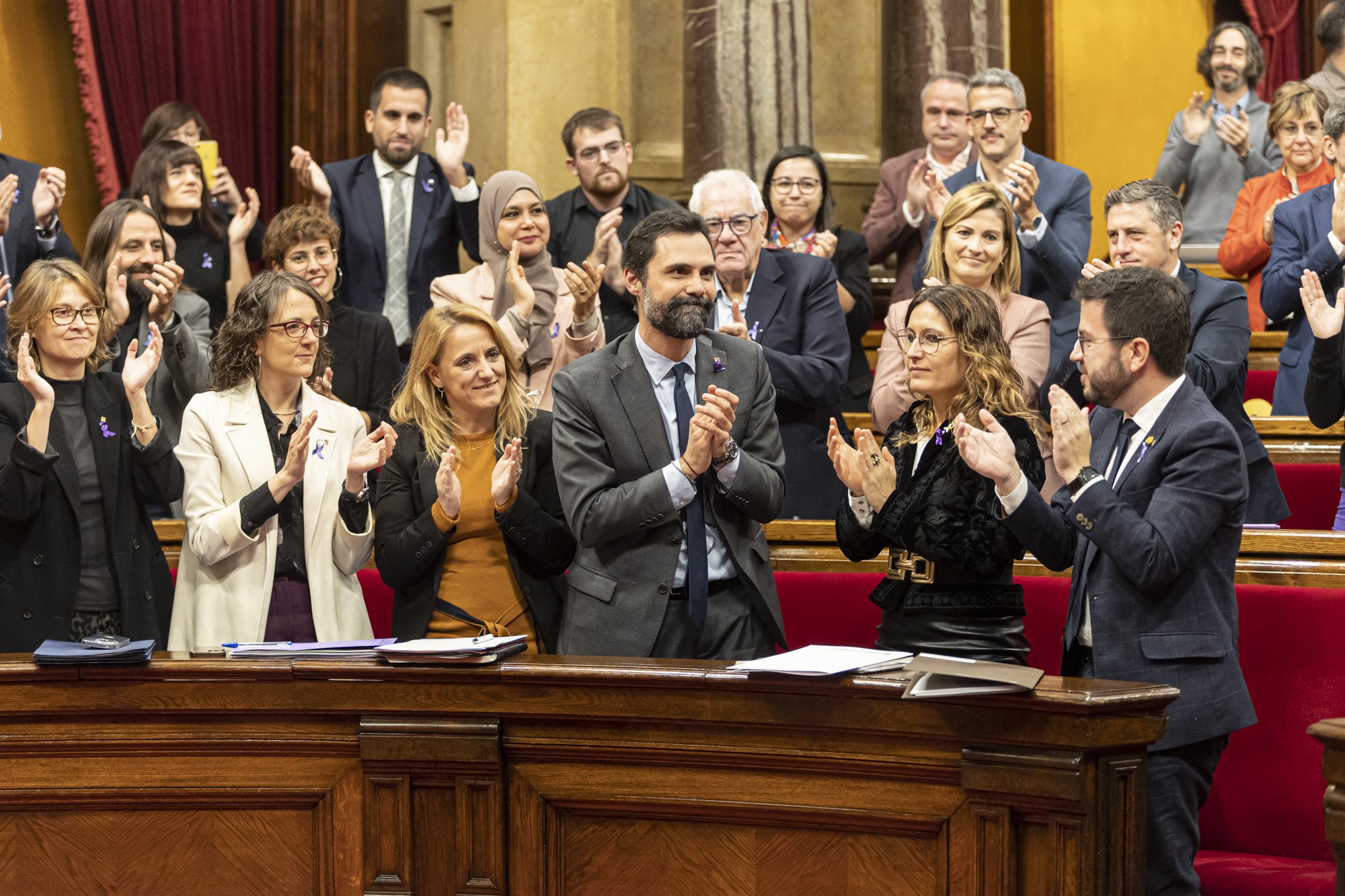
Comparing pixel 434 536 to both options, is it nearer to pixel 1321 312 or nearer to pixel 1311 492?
pixel 1321 312

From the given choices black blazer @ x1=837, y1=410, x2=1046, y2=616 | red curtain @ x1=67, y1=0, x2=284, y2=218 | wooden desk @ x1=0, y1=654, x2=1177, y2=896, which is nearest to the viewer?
wooden desk @ x1=0, y1=654, x2=1177, y2=896

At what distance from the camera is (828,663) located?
7.47 feet

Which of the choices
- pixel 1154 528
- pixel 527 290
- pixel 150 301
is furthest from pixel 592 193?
pixel 1154 528

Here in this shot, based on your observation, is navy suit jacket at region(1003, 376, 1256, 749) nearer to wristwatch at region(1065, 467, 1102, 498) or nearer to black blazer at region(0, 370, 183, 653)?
wristwatch at region(1065, 467, 1102, 498)

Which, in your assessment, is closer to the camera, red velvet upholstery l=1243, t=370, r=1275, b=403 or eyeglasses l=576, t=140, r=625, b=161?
eyeglasses l=576, t=140, r=625, b=161

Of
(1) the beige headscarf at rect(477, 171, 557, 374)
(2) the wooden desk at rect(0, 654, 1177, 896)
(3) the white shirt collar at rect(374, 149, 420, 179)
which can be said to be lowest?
(2) the wooden desk at rect(0, 654, 1177, 896)

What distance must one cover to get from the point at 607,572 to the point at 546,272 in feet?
5.03

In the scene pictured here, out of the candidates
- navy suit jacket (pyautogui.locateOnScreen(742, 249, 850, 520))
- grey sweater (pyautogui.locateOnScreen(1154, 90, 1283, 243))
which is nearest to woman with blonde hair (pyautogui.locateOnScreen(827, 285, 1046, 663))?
navy suit jacket (pyautogui.locateOnScreen(742, 249, 850, 520))

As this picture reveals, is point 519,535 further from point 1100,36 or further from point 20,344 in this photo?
point 1100,36

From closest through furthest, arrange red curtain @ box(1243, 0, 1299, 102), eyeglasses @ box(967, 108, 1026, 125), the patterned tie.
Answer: eyeglasses @ box(967, 108, 1026, 125) < the patterned tie < red curtain @ box(1243, 0, 1299, 102)

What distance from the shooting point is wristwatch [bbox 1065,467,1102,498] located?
2.43 metres

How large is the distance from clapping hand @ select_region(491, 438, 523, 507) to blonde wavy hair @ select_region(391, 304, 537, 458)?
0.18m

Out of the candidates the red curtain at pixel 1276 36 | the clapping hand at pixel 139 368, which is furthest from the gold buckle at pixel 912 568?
the red curtain at pixel 1276 36

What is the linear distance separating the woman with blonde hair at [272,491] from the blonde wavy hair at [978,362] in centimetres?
106
